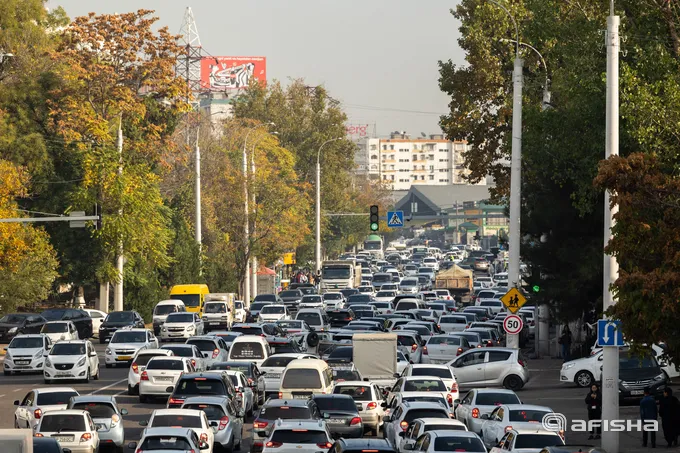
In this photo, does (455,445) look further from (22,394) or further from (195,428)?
(22,394)

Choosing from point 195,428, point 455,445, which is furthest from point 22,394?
point 455,445

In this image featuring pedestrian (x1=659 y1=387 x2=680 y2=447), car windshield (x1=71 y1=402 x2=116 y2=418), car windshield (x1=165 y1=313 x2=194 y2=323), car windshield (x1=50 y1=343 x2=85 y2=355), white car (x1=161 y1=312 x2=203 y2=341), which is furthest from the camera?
car windshield (x1=165 y1=313 x2=194 y2=323)

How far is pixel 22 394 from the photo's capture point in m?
38.0

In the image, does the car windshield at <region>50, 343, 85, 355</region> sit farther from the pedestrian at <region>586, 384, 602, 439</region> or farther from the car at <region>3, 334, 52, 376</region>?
the pedestrian at <region>586, 384, 602, 439</region>

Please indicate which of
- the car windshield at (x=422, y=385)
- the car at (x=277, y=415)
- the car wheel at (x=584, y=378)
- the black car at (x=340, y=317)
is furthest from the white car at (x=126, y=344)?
the car at (x=277, y=415)

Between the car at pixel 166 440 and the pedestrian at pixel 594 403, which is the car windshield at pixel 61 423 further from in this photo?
the pedestrian at pixel 594 403

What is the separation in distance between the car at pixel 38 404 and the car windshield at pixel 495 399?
30.6ft

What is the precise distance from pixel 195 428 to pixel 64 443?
8.54 ft

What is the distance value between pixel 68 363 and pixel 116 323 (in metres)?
17.9

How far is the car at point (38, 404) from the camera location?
27.7 metres

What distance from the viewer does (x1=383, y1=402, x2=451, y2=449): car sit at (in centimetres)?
2584

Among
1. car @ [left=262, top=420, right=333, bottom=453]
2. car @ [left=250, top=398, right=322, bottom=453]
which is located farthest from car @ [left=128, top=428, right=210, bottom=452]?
car @ [left=250, top=398, right=322, bottom=453]

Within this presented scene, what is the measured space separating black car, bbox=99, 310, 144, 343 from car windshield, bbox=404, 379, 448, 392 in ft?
91.8

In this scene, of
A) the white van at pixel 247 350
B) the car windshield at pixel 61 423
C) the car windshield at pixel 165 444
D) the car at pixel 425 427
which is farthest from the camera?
the white van at pixel 247 350
